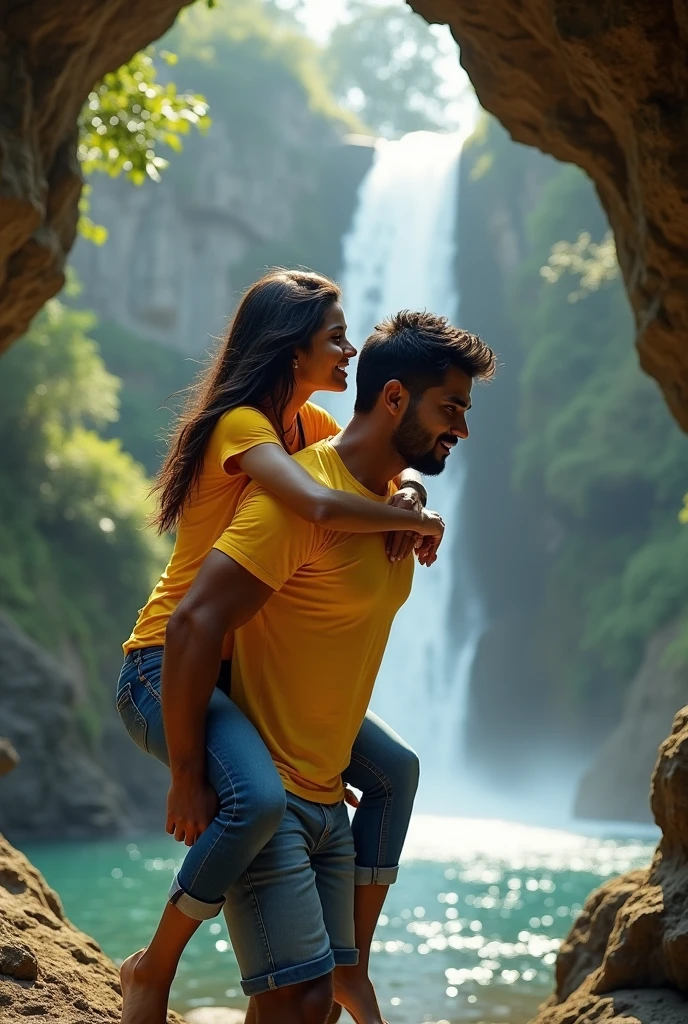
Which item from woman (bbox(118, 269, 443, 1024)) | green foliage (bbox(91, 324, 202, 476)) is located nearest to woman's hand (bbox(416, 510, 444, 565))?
woman (bbox(118, 269, 443, 1024))

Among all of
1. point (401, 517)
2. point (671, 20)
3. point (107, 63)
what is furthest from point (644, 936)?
point (107, 63)

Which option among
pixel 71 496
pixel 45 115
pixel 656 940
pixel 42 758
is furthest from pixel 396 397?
pixel 71 496

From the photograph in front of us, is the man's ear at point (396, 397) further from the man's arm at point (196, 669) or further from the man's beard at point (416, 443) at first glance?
the man's arm at point (196, 669)

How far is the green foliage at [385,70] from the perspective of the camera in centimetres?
6247

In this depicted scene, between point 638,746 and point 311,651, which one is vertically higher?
point 638,746

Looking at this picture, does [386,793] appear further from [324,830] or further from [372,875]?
[324,830]

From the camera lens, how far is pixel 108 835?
62.6 feet

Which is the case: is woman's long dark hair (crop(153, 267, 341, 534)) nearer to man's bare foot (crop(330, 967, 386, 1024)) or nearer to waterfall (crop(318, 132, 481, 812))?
man's bare foot (crop(330, 967, 386, 1024))

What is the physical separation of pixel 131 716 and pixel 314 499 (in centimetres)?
80

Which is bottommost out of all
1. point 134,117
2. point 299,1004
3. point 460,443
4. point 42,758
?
point 299,1004

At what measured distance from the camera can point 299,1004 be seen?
2.89m

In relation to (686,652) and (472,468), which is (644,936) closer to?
(686,652)

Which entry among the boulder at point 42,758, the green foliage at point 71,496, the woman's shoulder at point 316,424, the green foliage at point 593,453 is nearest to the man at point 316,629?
the woman's shoulder at point 316,424

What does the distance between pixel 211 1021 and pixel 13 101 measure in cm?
409
